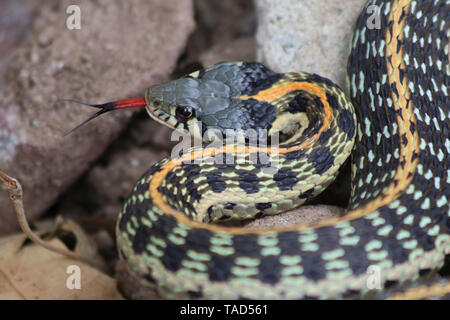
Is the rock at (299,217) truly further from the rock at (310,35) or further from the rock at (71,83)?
the rock at (71,83)

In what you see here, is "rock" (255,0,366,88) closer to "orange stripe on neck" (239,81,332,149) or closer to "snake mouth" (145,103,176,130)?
"orange stripe on neck" (239,81,332,149)

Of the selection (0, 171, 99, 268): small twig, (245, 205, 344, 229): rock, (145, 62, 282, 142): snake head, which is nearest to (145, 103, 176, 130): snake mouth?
(145, 62, 282, 142): snake head

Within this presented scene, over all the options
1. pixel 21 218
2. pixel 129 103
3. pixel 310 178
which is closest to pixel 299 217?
pixel 310 178

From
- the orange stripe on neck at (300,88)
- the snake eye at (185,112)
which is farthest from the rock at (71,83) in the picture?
the orange stripe on neck at (300,88)

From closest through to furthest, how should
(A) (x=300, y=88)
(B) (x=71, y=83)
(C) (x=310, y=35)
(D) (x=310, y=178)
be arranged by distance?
(D) (x=310, y=178) < (A) (x=300, y=88) < (C) (x=310, y=35) < (B) (x=71, y=83)

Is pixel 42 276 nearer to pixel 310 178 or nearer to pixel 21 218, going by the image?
pixel 21 218

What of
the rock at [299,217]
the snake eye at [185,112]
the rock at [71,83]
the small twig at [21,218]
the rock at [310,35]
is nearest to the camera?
the small twig at [21,218]
